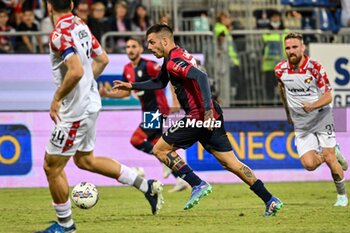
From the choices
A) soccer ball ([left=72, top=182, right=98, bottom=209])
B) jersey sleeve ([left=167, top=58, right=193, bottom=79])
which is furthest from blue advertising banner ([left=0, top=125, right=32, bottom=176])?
jersey sleeve ([left=167, top=58, right=193, bottom=79])

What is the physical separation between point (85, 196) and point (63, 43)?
245 centimetres

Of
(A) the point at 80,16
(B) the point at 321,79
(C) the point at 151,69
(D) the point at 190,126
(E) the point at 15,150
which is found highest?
(A) the point at 80,16

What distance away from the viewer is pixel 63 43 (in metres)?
9.55

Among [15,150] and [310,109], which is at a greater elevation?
[310,109]

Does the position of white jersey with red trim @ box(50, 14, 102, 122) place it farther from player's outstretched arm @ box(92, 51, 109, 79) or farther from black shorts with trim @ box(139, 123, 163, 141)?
black shorts with trim @ box(139, 123, 163, 141)

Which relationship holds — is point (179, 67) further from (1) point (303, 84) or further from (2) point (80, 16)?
(2) point (80, 16)

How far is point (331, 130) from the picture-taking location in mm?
13789

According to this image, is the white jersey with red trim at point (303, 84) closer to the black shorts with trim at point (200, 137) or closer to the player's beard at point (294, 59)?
the player's beard at point (294, 59)

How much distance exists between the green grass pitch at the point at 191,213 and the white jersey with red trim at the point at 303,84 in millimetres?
1341

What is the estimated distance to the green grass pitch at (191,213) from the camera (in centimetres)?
1057

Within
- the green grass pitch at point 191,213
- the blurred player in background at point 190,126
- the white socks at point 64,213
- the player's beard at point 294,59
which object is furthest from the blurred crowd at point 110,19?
the white socks at point 64,213

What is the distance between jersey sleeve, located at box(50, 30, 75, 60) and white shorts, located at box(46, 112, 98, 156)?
0.74 metres

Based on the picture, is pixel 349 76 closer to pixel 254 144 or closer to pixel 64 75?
pixel 254 144

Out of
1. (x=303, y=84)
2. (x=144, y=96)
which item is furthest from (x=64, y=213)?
(x=144, y=96)
